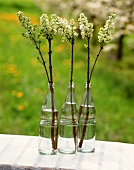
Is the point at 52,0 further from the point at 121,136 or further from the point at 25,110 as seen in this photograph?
the point at 121,136

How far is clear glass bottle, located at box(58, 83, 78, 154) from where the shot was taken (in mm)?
2953

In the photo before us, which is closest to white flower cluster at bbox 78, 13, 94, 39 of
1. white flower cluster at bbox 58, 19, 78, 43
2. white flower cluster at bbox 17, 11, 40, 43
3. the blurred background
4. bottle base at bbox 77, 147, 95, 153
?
white flower cluster at bbox 58, 19, 78, 43

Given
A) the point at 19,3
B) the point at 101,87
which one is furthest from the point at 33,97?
the point at 19,3

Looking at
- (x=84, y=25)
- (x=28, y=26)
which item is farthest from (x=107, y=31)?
(x=28, y=26)

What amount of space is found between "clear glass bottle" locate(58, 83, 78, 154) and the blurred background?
307cm

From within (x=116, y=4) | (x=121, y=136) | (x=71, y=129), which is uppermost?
(x=116, y=4)

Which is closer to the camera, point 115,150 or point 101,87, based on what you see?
point 115,150

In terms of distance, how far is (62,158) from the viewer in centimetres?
290

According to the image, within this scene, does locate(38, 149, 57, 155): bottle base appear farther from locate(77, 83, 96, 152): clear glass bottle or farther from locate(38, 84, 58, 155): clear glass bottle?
locate(77, 83, 96, 152): clear glass bottle

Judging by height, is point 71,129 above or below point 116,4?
below

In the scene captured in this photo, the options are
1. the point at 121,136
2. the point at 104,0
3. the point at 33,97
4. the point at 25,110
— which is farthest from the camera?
the point at 33,97

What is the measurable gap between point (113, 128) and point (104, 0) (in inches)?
65.8

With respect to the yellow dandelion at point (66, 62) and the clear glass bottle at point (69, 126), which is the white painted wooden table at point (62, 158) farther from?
the yellow dandelion at point (66, 62)

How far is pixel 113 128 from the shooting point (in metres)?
6.77
